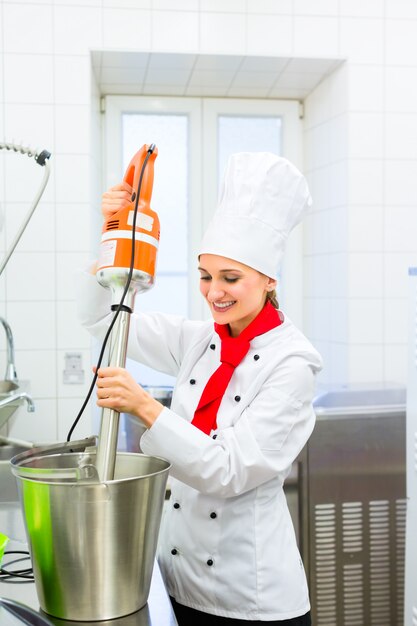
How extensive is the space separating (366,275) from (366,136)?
54cm

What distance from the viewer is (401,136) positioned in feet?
8.84

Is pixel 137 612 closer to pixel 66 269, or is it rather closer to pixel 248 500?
pixel 248 500

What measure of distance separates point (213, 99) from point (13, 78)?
34.2 inches

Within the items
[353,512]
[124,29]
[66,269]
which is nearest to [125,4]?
[124,29]

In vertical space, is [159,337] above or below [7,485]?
above

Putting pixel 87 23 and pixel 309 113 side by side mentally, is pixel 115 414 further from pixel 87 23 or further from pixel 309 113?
pixel 309 113

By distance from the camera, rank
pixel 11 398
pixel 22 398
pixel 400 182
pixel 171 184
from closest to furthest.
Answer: pixel 11 398
pixel 22 398
pixel 400 182
pixel 171 184

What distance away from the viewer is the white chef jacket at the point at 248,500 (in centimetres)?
115

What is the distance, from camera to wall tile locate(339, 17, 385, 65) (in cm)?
263

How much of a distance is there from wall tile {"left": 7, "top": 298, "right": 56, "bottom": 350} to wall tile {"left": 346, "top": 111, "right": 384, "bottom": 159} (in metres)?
1.30

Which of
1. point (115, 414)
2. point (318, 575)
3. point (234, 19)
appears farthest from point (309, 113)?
point (115, 414)

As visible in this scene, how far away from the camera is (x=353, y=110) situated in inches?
104

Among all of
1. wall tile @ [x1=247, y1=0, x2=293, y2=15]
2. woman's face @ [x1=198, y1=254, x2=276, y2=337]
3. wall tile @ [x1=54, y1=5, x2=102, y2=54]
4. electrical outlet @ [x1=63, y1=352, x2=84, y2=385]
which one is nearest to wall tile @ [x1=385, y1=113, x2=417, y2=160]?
wall tile @ [x1=247, y1=0, x2=293, y2=15]

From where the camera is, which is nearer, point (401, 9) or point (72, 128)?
point (72, 128)
